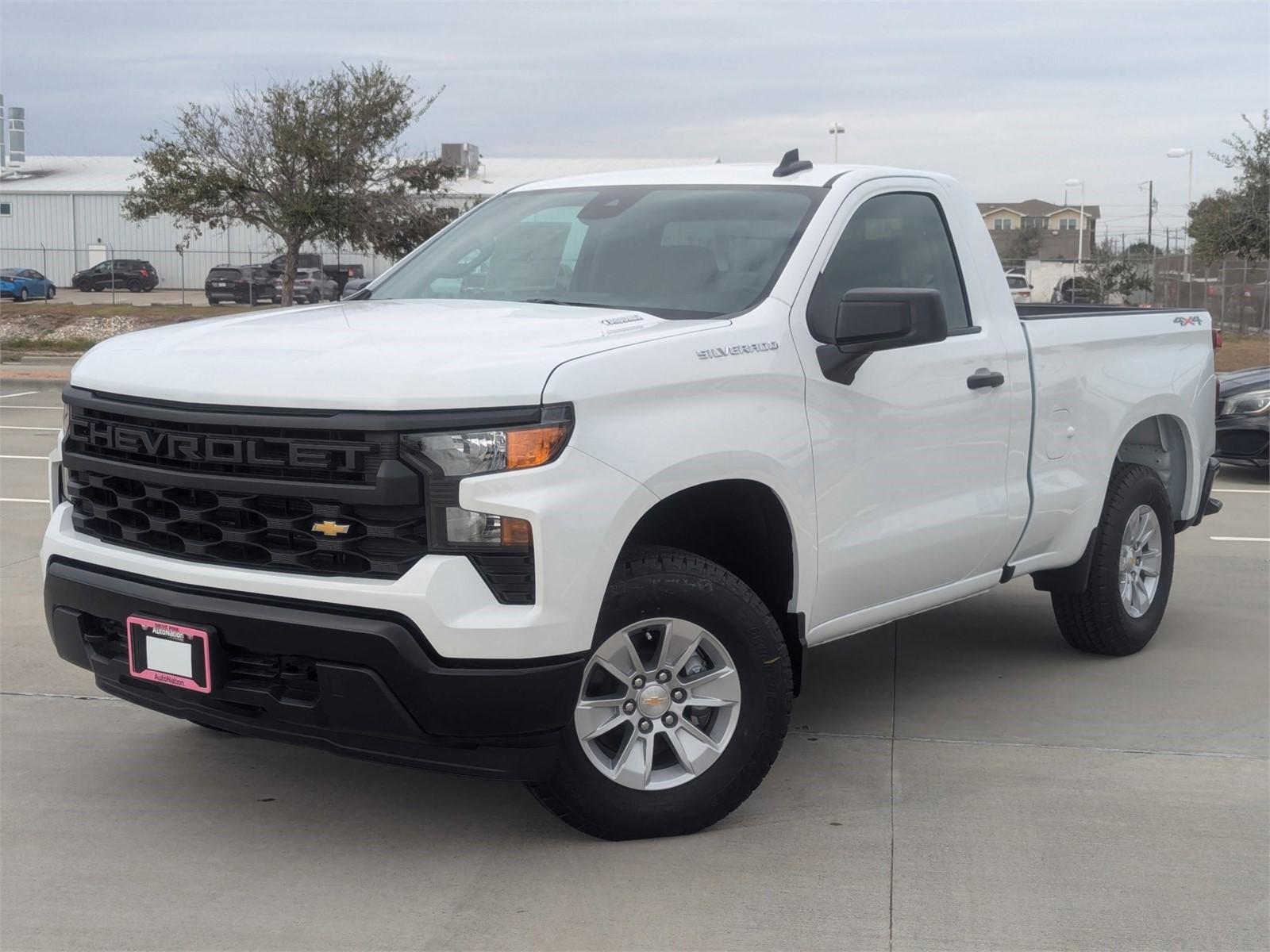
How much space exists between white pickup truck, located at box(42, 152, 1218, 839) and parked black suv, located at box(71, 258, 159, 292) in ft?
165

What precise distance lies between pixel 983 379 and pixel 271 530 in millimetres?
2647

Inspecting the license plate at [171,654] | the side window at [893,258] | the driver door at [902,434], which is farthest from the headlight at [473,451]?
the side window at [893,258]

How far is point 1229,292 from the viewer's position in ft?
108

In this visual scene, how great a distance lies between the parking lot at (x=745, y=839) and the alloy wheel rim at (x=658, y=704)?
0.25 m

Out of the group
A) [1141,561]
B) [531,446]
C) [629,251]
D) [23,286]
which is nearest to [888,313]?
[629,251]

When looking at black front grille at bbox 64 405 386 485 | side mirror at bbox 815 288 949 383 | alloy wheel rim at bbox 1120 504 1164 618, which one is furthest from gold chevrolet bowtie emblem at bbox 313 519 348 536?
alloy wheel rim at bbox 1120 504 1164 618

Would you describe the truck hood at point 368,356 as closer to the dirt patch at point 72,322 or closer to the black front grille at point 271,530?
the black front grille at point 271,530

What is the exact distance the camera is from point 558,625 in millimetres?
3650

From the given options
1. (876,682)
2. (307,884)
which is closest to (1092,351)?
(876,682)

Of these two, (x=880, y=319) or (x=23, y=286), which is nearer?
(x=880, y=319)

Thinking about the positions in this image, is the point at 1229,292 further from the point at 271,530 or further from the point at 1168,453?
the point at 271,530

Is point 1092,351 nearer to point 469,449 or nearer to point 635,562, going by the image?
point 635,562

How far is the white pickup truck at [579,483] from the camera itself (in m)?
3.60

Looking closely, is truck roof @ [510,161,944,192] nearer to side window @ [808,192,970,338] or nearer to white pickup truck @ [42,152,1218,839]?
white pickup truck @ [42,152,1218,839]
